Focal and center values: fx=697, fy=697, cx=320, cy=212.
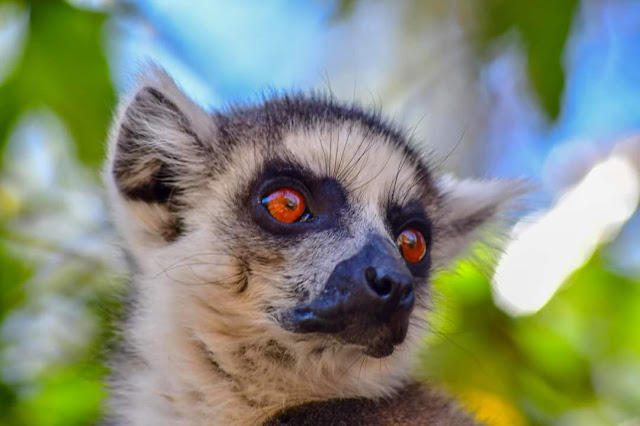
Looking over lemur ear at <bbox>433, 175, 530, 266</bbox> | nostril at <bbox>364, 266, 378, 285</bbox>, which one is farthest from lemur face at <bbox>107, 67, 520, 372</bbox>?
lemur ear at <bbox>433, 175, 530, 266</bbox>

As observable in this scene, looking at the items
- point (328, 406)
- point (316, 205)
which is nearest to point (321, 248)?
point (316, 205)

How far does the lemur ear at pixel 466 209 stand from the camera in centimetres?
277

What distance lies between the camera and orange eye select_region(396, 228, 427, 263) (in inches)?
90.7

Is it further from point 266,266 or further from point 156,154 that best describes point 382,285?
point 156,154

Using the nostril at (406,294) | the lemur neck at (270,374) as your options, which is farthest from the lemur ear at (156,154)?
the nostril at (406,294)

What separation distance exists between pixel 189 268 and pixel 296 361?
0.43m

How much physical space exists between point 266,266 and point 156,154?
1.94 feet

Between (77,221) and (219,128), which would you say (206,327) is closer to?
(219,128)

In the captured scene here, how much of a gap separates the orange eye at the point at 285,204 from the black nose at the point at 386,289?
0.34 metres

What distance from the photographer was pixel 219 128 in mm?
2465

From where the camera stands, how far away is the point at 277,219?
2.08 metres

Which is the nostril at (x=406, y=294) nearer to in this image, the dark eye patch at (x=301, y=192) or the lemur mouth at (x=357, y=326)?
the lemur mouth at (x=357, y=326)

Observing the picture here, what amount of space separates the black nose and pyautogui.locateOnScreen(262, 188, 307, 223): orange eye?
34cm

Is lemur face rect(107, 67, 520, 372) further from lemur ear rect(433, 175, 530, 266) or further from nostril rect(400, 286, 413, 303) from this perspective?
lemur ear rect(433, 175, 530, 266)
